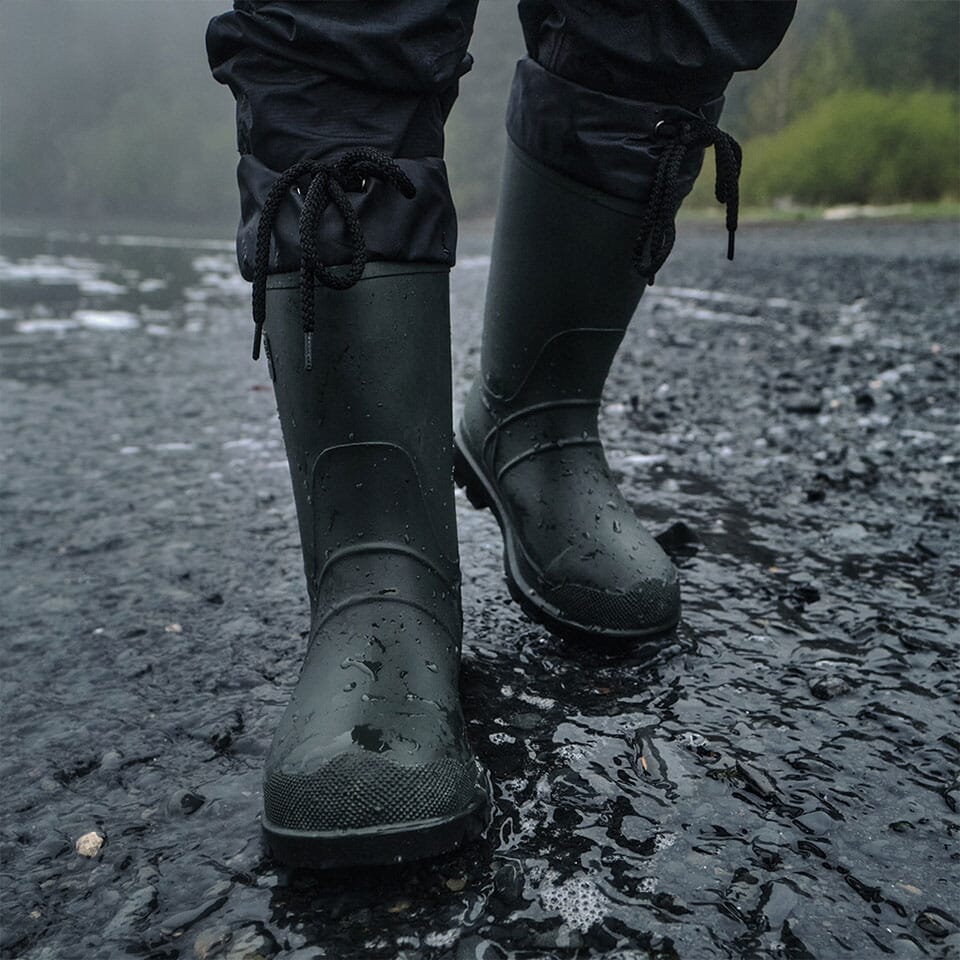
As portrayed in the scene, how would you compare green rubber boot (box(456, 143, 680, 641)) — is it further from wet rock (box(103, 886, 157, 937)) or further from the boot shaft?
wet rock (box(103, 886, 157, 937))

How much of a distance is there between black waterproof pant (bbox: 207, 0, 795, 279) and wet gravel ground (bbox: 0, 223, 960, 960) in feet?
1.98

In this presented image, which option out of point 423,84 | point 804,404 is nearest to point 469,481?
point 423,84

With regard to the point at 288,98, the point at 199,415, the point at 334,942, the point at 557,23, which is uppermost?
the point at 557,23

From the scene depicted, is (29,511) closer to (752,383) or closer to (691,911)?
(691,911)

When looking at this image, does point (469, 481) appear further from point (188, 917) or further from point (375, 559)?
point (188, 917)

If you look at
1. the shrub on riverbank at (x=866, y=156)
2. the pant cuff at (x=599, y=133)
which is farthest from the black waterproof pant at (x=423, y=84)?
the shrub on riverbank at (x=866, y=156)

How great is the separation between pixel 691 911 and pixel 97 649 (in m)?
0.95

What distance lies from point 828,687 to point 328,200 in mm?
886

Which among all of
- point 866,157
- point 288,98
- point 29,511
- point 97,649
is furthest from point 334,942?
point 866,157

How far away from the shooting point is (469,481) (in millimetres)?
1694

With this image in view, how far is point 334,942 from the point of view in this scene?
783mm

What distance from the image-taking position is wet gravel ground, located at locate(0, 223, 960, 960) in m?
0.81

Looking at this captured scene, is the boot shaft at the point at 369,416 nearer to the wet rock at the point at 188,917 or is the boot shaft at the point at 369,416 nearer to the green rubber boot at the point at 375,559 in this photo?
the green rubber boot at the point at 375,559

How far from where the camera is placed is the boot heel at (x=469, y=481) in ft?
5.46
